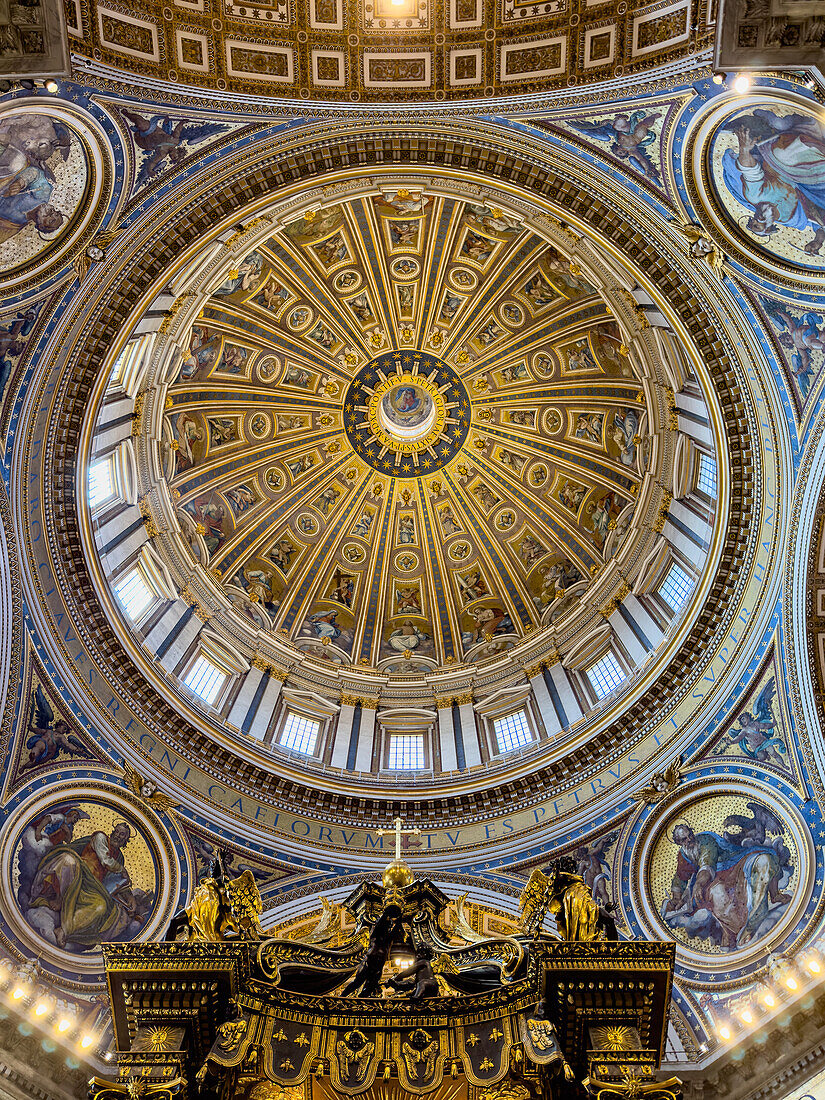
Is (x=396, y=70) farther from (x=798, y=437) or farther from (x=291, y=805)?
(x=291, y=805)

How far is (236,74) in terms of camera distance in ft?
53.4

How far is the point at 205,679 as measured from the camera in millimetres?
27062

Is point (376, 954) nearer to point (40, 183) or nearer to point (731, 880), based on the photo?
point (731, 880)

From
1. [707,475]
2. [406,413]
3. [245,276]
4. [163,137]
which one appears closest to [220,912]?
[163,137]

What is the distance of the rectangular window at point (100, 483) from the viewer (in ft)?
80.0

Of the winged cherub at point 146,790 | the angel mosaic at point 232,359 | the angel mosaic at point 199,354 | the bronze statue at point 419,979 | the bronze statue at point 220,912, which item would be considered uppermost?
the angel mosaic at point 232,359

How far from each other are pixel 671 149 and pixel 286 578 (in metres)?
21.2

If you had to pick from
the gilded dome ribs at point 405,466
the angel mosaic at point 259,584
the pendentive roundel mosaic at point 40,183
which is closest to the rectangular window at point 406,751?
the gilded dome ribs at point 405,466

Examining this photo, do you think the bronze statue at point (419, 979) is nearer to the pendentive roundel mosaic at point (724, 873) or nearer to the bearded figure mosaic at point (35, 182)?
the pendentive roundel mosaic at point (724, 873)

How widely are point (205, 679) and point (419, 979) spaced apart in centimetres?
1538

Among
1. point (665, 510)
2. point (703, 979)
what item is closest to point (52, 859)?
point (703, 979)

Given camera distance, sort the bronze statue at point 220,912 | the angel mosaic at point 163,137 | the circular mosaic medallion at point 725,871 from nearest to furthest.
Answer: the bronze statue at point 220,912
the angel mosaic at point 163,137
the circular mosaic medallion at point 725,871

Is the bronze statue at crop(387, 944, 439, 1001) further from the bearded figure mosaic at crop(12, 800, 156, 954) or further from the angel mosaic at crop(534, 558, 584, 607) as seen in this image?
the angel mosaic at crop(534, 558, 584, 607)

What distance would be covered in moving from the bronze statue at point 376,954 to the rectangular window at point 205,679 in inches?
517
